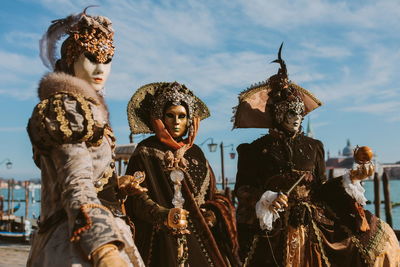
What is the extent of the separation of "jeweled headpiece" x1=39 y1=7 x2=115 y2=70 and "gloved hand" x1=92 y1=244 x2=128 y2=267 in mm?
1195

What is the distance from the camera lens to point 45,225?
2.37 m

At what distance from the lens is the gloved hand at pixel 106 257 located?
210 centimetres

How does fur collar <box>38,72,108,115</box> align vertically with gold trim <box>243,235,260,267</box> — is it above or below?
above

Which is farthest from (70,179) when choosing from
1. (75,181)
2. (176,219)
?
(176,219)

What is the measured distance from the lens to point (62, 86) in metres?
2.54

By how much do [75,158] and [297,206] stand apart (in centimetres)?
296

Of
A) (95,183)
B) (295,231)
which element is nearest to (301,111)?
(295,231)

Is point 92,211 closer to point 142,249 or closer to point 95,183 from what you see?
point 95,183

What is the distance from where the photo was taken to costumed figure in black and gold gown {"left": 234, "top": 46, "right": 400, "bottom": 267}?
4766 mm

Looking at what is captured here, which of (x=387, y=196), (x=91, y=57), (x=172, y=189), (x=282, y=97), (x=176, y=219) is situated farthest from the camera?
(x=387, y=196)

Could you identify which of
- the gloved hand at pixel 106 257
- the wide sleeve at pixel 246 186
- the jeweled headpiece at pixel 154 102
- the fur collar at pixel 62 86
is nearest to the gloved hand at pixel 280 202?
the wide sleeve at pixel 246 186

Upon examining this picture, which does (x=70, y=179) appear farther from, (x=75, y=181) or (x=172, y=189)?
(x=172, y=189)

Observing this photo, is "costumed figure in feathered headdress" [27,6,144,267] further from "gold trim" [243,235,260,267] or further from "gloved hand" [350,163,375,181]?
"gloved hand" [350,163,375,181]

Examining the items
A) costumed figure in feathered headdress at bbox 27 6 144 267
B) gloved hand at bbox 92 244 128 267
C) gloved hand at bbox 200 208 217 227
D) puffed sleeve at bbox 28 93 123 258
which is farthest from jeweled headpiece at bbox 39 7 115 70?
gloved hand at bbox 200 208 217 227
